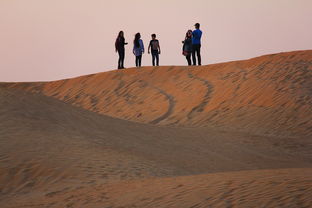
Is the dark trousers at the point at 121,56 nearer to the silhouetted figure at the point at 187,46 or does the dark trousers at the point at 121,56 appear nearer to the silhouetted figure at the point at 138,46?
the silhouetted figure at the point at 138,46

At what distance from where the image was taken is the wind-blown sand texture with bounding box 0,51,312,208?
1062cm

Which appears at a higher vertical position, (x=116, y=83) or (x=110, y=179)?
(x=116, y=83)

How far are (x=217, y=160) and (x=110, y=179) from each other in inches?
163

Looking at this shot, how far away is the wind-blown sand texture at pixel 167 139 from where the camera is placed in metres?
10.6

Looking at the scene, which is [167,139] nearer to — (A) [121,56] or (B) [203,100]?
(B) [203,100]

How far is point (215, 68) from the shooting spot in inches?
1259

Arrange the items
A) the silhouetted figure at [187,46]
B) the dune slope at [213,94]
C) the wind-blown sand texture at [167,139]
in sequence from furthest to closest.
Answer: the silhouetted figure at [187,46], the dune slope at [213,94], the wind-blown sand texture at [167,139]

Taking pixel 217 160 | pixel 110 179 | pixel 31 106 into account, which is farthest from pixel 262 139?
pixel 110 179

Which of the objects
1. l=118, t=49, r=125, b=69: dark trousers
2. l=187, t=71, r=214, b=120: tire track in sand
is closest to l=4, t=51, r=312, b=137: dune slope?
l=187, t=71, r=214, b=120: tire track in sand

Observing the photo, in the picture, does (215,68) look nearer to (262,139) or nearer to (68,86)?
(68,86)

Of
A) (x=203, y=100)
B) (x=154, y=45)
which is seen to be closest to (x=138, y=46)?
(x=154, y=45)

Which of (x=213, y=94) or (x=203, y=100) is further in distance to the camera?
(x=213, y=94)

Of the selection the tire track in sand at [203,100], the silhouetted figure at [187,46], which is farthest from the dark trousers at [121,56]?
the tire track in sand at [203,100]

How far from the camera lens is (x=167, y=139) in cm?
1834
